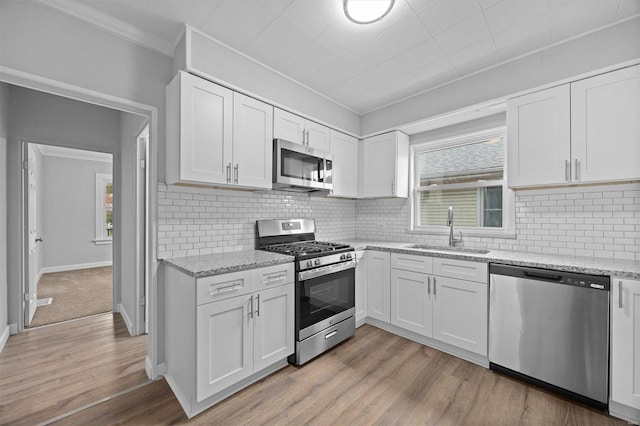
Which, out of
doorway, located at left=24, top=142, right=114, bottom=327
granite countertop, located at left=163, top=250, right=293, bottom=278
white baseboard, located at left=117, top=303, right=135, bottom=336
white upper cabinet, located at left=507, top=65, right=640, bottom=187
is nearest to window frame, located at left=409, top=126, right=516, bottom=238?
white upper cabinet, located at left=507, top=65, right=640, bottom=187

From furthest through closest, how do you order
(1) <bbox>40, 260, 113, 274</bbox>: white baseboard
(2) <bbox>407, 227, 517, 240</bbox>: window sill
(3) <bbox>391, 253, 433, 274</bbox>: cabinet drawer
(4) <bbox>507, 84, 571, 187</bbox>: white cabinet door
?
1. (1) <bbox>40, 260, 113, 274</bbox>: white baseboard
2. (2) <bbox>407, 227, 517, 240</bbox>: window sill
3. (3) <bbox>391, 253, 433, 274</bbox>: cabinet drawer
4. (4) <bbox>507, 84, 571, 187</bbox>: white cabinet door

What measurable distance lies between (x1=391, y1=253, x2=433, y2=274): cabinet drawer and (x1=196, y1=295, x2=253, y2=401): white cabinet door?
5.27 feet

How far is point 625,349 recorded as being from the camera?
170 cm

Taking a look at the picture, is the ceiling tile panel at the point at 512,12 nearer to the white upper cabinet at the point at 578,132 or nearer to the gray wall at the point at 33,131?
the white upper cabinet at the point at 578,132

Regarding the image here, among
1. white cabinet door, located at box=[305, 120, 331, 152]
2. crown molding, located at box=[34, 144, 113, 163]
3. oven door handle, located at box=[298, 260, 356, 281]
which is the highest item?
crown molding, located at box=[34, 144, 113, 163]

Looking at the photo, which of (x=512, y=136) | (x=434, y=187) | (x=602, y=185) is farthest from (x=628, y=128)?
(x=434, y=187)

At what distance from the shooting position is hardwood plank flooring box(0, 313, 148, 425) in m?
1.84

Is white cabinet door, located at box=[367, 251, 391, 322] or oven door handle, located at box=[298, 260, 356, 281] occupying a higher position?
oven door handle, located at box=[298, 260, 356, 281]

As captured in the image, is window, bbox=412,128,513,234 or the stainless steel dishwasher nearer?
the stainless steel dishwasher

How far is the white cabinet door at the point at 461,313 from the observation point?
91.0 inches

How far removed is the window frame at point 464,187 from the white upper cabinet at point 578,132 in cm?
33

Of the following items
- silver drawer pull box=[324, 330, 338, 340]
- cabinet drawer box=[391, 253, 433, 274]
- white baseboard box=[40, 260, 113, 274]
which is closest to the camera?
silver drawer pull box=[324, 330, 338, 340]

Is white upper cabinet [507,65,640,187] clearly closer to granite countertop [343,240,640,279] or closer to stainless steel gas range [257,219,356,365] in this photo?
granite countertop [343,240,640,279]

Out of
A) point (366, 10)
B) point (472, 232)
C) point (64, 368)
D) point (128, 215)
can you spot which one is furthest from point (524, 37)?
point (64, 368)
